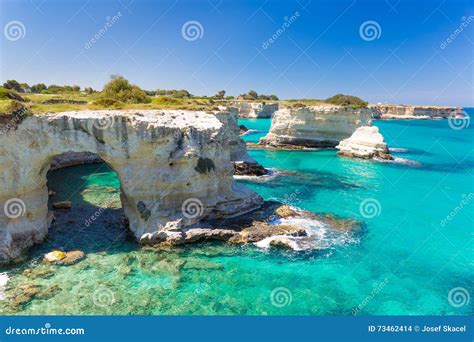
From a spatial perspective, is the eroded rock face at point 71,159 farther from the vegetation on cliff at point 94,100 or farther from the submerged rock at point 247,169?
the submerged rock at point 247,169

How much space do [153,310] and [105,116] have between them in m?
9.98

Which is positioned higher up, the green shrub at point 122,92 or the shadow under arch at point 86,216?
the green shrub at point 122,92

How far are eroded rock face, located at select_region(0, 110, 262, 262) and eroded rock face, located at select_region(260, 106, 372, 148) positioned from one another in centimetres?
3500

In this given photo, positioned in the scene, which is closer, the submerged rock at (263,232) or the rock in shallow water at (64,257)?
the rock in shallow water at (64,257)

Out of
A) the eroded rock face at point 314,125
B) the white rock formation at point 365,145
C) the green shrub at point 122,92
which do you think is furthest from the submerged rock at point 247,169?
the eroded rock face at point 314,125

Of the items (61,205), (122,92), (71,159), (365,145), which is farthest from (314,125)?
(61,205)

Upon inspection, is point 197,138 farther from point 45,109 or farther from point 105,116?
point 45,109

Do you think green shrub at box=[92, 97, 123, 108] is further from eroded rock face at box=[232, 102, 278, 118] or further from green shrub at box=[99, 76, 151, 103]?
eroded rock face at box=[232, 102, 278, 118]

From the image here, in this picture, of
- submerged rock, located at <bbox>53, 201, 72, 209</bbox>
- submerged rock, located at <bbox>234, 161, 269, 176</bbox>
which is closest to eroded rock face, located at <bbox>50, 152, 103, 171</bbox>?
submerged rock, located at <bbox>53, 201, 72, 209</bbox>

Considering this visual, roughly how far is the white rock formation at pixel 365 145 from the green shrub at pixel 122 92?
29980mm

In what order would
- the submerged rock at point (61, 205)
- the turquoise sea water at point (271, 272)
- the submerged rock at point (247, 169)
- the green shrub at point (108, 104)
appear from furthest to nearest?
the submerged rock at point (247, 169) → the submerged rock at point (61, 205) → the green shrub at point (108, 104) → the turquoise sea water at point (271, 272)

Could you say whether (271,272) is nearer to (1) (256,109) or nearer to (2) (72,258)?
(2) (72,258)

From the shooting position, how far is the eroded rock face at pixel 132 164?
53.2ft

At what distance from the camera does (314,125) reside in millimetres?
53812
